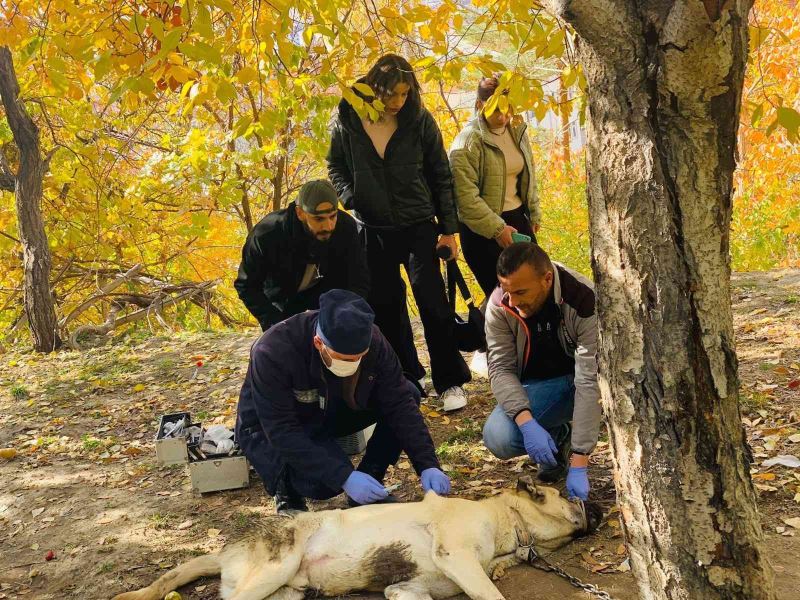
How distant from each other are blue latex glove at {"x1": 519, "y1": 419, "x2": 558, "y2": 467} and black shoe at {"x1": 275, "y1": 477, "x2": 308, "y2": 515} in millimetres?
1288

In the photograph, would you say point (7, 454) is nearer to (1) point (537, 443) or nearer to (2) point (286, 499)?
(2) point (286, 499)

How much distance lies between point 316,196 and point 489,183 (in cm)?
141

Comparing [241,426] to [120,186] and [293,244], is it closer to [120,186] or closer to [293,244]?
[293,244]

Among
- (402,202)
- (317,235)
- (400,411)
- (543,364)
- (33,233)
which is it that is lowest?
(400,411)

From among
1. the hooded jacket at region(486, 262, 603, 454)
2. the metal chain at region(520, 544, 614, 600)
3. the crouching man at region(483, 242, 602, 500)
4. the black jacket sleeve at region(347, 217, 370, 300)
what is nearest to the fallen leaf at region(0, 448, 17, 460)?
the black jacket sleeve at region(347, 217, 370, 300)

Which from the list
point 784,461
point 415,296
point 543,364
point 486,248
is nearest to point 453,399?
point 415,296

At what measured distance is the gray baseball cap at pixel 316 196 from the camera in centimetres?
425

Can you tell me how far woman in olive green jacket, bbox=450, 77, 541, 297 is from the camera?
4.85 meters

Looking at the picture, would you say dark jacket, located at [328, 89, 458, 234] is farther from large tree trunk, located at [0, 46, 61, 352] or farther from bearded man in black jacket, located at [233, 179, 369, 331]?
large tree trunk, located at [0, 46, 61, 352]

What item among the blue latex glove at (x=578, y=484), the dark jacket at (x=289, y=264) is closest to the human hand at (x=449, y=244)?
the dark jacket at (x=289, y=264)

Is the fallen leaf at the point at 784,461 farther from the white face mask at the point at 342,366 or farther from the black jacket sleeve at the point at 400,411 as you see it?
the white face mask at the point at 342,366

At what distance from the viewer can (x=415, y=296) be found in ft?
16.7

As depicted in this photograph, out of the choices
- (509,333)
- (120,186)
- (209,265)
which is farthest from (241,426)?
(209,265)

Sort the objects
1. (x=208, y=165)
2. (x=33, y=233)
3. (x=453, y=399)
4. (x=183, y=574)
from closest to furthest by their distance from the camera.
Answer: (x=183, y=574), (x=453, y=399), (x=208, y=165), (x=33, y=233)
